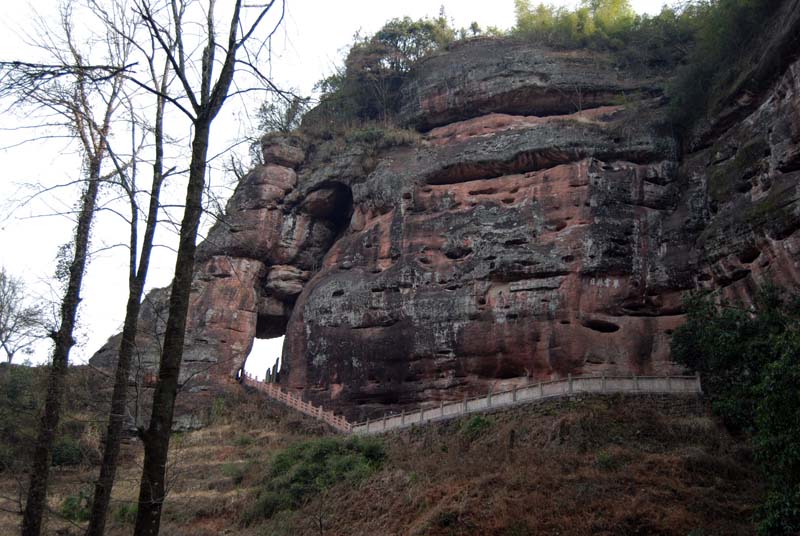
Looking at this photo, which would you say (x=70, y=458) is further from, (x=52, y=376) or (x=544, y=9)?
(x=544, y=9)

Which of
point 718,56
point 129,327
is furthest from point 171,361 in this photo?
point 718,56

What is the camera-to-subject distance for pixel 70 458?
2750 cm

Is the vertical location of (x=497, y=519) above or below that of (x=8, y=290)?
below

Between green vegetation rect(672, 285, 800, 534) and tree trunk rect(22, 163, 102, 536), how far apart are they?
487 inches

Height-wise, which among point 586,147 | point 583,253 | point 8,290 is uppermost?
point 586,147

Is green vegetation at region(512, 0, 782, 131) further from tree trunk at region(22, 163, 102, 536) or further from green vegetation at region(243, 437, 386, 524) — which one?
tree trunk at region(22, 163, 102, 536)

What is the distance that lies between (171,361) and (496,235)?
79.8ft

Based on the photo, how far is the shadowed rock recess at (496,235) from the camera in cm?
2688

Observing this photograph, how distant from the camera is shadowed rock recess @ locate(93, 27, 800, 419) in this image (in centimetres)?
2688

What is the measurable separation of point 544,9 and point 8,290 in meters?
30.2

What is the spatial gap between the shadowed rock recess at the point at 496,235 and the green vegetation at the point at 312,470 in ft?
19.5

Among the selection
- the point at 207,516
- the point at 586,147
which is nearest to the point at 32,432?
the point at 207,516

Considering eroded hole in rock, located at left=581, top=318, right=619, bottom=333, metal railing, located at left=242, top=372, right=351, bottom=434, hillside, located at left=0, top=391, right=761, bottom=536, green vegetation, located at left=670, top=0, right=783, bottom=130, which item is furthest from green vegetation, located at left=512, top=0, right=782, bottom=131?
metal railing, located at left=242, top=372, right=351, bottom=434

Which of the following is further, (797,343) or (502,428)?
(502,428)
